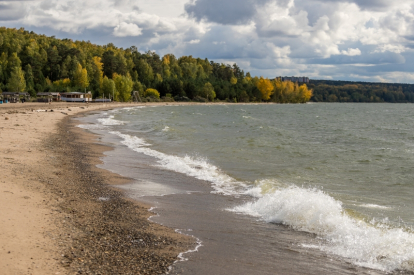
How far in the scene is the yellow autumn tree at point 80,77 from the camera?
500ft

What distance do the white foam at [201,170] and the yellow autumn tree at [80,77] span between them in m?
135

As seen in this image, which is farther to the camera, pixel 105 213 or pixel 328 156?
pixel 328 156

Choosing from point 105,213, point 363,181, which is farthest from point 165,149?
point 105,213

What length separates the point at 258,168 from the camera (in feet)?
66.9

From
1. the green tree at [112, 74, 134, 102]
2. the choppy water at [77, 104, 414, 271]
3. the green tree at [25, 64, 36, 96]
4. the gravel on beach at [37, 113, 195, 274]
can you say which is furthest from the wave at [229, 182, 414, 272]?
the green tree at [112, 74, 134, 102]

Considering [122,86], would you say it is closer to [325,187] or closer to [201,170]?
[201,170]

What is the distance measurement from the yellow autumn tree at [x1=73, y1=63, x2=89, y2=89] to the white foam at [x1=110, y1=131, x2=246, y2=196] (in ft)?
444

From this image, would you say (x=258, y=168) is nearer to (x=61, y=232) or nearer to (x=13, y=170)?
(x=13, y=170)

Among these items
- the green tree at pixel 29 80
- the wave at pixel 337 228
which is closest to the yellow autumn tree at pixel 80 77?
the green tree at pixel 29 80

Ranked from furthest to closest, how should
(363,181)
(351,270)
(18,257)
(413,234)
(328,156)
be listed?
(328,156) → (363,181) → (413,234) → (351,270) → (18,257)

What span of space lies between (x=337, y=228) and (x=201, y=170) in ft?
31.3

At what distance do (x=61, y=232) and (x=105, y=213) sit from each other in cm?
201

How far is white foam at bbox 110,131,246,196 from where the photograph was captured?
15345mm

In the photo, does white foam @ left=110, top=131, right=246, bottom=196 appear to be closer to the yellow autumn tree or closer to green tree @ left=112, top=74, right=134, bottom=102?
green tree @ left=112, top=74, right=134, bottom=102
